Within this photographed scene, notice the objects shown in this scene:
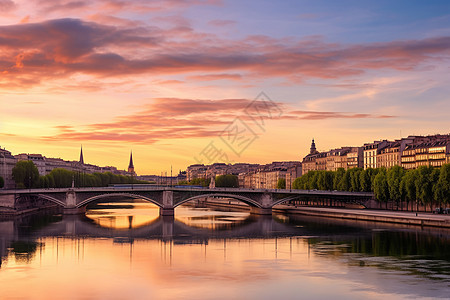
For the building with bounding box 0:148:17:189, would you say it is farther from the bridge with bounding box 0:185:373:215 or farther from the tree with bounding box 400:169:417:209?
the tree with bounding box 400:169:417:209

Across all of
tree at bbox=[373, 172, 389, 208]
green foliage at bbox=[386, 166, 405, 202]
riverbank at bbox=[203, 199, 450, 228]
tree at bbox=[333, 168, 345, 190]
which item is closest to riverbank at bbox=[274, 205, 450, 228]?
riverbank at bbox=[203, 199, 450, 228]

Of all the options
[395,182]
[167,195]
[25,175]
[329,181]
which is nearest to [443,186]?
[395,182]

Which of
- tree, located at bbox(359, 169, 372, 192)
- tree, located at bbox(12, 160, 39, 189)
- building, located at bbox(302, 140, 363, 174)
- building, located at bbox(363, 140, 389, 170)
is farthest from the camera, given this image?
building, located at bbox(302, 140, 363, 174)

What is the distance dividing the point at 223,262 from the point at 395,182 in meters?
44.2

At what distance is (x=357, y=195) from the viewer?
3659 inches

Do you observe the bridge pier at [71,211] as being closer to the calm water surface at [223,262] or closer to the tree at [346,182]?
the calm water surface at [223,262]

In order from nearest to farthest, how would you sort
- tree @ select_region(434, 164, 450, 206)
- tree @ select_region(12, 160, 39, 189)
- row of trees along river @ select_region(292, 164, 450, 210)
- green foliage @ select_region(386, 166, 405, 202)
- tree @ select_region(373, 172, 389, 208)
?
tree @ select_region(434, 164, 450, 206)
row of trees along river @ select_region(292, 164, 450, 210)
green foliage @ select_region(386, 166, 405, 202)
tree @ select_region(373, 172, 389, 208)
tree @ select_region(12, 160, 39, 189)

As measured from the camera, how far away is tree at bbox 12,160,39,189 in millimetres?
116688

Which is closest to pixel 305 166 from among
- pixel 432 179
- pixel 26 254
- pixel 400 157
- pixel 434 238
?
pixel 400 157

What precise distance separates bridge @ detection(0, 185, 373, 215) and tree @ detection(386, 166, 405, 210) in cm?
630

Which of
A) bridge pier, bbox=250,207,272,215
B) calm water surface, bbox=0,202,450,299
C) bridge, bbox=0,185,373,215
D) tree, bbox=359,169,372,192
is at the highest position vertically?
tree, bbox=359,169,372,192

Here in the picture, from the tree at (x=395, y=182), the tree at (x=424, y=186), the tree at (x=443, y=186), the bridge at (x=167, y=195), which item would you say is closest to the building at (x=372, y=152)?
the bridge at (x=167, y=195)

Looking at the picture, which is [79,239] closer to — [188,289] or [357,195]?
[188,289]

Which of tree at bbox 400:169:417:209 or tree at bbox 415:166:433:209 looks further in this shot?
tree at bbox 400:169:417:209
